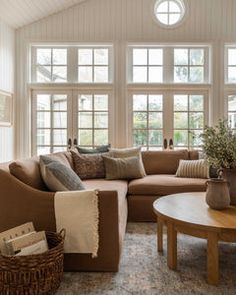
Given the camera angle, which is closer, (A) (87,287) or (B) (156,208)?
(A) (87,287)

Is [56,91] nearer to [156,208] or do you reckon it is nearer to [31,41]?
[31,41]

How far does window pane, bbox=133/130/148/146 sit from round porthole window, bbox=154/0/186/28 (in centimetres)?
187

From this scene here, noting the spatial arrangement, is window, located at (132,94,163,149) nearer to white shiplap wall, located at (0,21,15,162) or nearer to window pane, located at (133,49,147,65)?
window pane, located at (133,49,147,65)

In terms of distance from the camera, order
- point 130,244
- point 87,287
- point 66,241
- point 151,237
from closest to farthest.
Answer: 1. point 87,287
2. point 66,241
3. point 130,244
4. point 151,237

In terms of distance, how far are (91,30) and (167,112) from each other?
1883 millimetres

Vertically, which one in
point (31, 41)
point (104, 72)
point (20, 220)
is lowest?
point (20, 220)

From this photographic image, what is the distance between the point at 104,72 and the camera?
15.8 ft

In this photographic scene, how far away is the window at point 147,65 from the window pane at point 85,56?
2.45ft

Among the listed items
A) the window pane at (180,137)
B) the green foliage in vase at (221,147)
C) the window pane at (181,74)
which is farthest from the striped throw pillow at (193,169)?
the window pane at (181,74)

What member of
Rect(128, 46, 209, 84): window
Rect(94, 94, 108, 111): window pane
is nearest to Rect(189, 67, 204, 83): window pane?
Rect(128, 46, 209, 84): window

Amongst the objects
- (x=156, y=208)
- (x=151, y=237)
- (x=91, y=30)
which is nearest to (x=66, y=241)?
(x=156, y=208)

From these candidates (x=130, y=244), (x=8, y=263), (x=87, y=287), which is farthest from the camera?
(x=130, y=244)

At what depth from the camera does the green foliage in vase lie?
7.44ft

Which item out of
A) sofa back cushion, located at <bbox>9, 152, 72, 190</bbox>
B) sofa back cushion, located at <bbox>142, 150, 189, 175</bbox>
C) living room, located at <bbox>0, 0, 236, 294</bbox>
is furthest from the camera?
living room, located at <bbox>0, 0, 236, 294</bbox>
